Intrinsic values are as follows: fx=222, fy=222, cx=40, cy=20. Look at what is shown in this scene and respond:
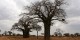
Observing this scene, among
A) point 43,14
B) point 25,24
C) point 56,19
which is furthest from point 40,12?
point 25,24

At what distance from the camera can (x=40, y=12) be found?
36438 millimetres

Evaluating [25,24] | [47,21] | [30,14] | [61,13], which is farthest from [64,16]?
[25,24]

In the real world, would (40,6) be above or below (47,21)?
above

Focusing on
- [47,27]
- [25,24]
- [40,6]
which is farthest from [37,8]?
[25,24]

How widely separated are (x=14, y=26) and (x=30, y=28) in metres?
3.72

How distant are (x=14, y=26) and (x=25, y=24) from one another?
2.82 meters

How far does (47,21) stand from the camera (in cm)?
3656

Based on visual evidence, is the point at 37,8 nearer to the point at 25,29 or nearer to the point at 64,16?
the point at 64,16

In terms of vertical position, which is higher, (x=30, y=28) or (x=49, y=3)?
(x=49, y=3)

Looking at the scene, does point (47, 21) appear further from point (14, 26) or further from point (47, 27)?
point (14, 26)

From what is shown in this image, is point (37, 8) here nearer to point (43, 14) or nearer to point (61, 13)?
point (43, 14)

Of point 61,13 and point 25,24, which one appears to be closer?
point 61,13

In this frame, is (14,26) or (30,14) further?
(14,26)

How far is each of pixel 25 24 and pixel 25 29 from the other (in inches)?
50.8
